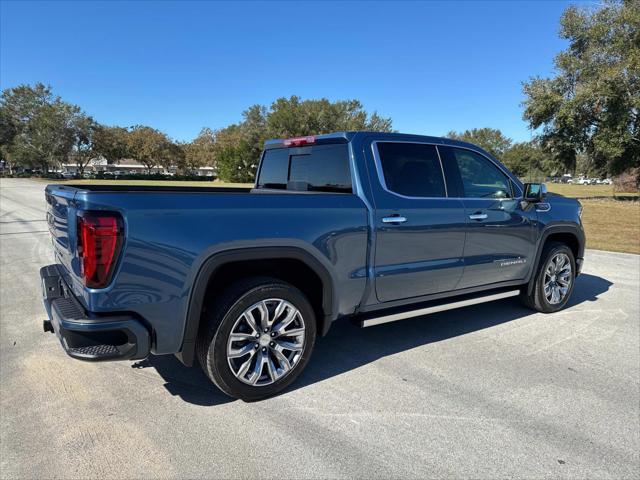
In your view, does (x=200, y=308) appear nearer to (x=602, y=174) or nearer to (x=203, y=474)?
(x=203, y=474)

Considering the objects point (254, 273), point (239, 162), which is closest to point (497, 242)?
point (254, 273)

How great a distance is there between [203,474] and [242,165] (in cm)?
5785

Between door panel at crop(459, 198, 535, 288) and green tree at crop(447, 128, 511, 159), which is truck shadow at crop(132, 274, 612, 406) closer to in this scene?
door panel at crop(459, 198, 535, 288)

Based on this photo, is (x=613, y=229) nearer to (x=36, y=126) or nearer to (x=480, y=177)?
(x=480, y=177)

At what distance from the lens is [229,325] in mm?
2949

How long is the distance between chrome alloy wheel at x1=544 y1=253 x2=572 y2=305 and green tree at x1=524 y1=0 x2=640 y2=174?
20.8 metres

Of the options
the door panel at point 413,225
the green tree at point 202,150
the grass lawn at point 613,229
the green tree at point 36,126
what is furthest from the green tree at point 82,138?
the door panel at point 413,225

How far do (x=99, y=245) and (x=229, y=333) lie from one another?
0.99m

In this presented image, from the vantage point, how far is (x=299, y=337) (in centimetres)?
330

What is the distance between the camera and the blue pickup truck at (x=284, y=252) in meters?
2.59

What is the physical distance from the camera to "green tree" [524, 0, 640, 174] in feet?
73.2

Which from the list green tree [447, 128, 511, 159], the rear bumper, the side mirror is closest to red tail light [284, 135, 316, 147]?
the rear bumper

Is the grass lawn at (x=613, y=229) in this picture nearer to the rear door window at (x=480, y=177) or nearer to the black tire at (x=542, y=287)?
the black tire at (x=542, y=287)

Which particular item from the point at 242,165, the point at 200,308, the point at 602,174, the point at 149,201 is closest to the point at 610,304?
the point at 200,308
